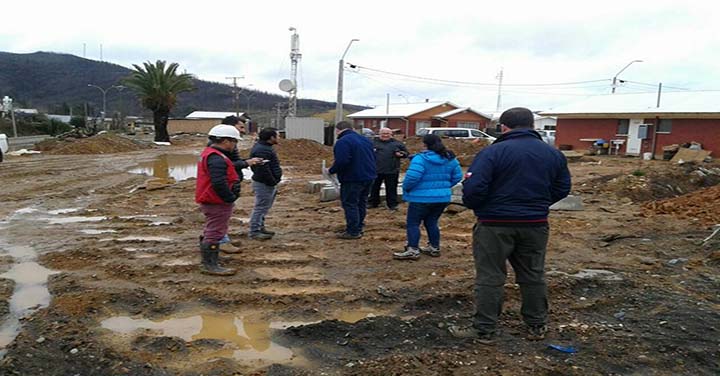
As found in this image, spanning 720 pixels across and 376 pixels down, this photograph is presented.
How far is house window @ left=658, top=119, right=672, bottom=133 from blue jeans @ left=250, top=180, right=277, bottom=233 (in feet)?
78.2

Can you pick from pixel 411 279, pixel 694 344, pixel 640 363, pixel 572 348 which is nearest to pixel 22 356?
pixel 411 279

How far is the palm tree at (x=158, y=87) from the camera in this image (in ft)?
118

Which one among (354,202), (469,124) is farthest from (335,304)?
(469,124)

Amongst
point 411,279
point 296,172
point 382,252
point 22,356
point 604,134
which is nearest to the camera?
point 22,356

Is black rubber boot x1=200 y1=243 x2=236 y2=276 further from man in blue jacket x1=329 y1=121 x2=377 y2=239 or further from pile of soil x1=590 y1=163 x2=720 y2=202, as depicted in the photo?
pile of soil x1=590 y1=163 x2=720 y2=202

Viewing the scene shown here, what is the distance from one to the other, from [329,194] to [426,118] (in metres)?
41.3

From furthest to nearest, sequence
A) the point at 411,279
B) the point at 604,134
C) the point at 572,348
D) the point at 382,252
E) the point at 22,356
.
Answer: the point at 604,134 < the point at 382,252 < the point at 411,279 < the point at 572,348 < the point at 22,356

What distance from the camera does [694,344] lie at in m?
3.70

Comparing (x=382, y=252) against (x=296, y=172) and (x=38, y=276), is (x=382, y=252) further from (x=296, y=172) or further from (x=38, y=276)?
(x=296, y=172)

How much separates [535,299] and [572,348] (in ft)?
1.39

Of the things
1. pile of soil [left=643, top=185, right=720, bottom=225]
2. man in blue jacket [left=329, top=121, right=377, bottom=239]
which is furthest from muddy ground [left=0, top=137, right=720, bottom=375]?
pile of soil [left=643, top=185, right=720, bottom=225]

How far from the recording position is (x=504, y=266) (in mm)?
3740

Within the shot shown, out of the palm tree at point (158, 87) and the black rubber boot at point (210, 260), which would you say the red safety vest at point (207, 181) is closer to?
the black rubber boot at point (210, 260)

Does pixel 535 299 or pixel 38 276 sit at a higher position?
pixel 535 299
